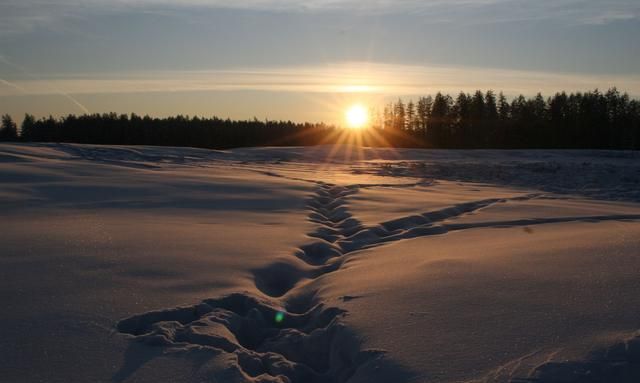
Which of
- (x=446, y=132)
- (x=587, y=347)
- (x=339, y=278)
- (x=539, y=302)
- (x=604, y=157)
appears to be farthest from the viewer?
(x=446, y=132)

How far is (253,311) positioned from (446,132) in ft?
180

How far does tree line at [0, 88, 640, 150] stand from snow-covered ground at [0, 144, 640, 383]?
46468mm

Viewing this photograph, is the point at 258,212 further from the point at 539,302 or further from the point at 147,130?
the point at 147,130

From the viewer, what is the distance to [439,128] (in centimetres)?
5597

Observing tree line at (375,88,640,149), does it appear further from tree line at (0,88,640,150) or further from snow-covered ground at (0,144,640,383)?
snow-covered ground at (0,144,640,383)

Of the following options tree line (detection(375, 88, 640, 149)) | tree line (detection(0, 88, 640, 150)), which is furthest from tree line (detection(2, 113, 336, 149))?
tree line (detection(375, 88, 640, 149))

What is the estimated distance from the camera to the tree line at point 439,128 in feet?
156

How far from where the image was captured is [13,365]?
1.86 metres

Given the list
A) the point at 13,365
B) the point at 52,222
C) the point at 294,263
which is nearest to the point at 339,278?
the point at 294,263

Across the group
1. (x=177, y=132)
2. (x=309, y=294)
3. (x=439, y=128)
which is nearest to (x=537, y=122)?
(x=439, y=128)

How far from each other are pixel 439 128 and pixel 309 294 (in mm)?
54836

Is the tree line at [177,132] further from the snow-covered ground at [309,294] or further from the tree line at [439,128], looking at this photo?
the snow-covered ground at [309,294]

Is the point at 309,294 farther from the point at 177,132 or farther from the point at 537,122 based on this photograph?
the point at 177,132

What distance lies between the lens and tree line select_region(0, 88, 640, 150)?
47688 millimetres
